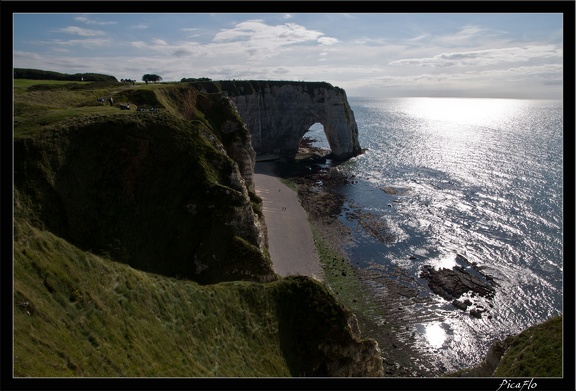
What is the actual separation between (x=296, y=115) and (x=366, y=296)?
7526 centimetres

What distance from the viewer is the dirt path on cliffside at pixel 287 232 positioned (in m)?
46.9

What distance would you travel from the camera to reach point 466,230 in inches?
2304

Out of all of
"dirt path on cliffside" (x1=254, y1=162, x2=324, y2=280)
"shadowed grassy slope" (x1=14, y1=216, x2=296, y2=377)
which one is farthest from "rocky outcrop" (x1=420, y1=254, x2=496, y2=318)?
"shadowed grassy slope" (x1=14, y1=216, x2=296, y2=377)

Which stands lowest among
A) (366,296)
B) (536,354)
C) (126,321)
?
(366,296)

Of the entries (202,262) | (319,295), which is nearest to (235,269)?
(202,262)

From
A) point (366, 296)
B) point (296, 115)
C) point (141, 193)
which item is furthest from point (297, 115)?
point (141, 193)

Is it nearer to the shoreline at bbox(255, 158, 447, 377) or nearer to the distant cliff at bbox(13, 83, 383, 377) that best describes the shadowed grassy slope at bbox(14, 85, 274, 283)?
the distant cliff at bbox(13, 83, 383, 377)

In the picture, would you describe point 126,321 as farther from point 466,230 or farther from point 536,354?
point 466,230

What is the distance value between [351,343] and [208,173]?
748 inches

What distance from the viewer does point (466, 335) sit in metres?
36.2

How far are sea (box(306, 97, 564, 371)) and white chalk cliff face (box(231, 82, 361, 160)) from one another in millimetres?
9861

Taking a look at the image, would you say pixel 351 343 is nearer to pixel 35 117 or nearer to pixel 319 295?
pixel 319 295

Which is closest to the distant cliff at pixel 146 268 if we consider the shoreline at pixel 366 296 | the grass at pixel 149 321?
the grass at pixel 149 321
